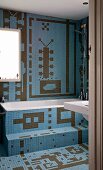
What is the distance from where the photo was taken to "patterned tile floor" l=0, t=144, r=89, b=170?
2.54 meters

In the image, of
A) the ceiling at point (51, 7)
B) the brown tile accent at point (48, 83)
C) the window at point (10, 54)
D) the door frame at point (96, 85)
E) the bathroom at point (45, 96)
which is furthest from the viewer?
the brown tile accent at point (48, 83)

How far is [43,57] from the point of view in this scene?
4.23 meters

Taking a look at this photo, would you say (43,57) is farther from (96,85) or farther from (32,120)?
(96,85)

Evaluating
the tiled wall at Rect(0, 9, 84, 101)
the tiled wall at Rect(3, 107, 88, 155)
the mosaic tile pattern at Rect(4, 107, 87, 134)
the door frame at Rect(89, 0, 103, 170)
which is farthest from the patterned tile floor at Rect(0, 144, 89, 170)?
the door frame at Rect(89, 0, 103, 170)

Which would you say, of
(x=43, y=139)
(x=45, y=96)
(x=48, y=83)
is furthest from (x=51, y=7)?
(x=43, y=139)

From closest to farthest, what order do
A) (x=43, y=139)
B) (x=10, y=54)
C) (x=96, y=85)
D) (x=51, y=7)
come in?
(x=96, y=85), (x=43, y=139), (x=51, y=7), (x=10, y=54)

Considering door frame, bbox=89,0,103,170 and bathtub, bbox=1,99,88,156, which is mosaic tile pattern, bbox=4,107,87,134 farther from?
door frame, bbox=89,0,103,170

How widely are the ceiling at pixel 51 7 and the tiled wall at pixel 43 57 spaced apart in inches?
8.9

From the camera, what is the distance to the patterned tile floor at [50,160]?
2541 millimetres

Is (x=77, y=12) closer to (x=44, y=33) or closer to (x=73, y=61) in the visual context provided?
(x=44, y=33)

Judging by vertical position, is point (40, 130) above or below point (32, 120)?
below

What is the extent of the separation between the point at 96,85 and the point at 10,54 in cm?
336

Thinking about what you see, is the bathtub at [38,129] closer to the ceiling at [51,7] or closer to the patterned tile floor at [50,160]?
the patterned tile floor at [50,160]

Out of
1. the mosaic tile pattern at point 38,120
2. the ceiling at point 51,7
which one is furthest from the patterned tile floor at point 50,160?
the ceiling at point 51,7
